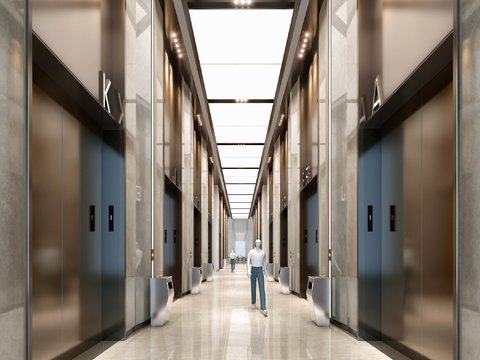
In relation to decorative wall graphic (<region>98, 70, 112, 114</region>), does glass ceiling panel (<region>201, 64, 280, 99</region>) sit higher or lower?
higher

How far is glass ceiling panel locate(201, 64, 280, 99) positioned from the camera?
17.7 m

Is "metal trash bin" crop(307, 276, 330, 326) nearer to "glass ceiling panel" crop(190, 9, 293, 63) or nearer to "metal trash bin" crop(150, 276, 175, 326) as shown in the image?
"metal trash bin" crop(150, 276, 175, 326)

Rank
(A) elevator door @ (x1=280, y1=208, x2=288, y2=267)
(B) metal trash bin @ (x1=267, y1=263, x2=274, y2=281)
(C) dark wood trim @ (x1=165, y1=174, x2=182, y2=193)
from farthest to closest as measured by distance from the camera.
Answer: (B) metal trash bin @ (x1=267, y1=263, x2=274, y2=281), (A) elevator door @ (x1=280, y1=208, x2=288, y2=267), (C) dark wood trim @ (x1=165, y1=174, x2=182, y2=193)

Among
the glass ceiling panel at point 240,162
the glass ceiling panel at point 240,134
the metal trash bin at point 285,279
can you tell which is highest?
the glass ceiling panel at point 240,134

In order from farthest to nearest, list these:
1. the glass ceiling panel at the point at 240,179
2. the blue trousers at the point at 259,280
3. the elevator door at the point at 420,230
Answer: the glass ceiling panel at the point at 240,179
the blue trousers at the point at 259,280
the elevator door at the point at 420,230

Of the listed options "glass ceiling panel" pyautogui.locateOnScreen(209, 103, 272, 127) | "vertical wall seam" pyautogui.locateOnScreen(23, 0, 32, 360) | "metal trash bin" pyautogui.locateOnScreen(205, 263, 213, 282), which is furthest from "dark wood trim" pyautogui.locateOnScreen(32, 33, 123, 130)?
"metal trash bin" pyautogui.locateOnScreen(205, 263, 213, 282)

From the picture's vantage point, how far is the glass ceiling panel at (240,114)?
73.1 feet

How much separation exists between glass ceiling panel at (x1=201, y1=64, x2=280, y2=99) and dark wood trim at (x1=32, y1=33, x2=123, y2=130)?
845 cm

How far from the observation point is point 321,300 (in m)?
12.1

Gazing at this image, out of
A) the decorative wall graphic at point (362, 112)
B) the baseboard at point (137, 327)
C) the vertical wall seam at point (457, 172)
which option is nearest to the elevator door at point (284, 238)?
the baseboard at point (137, 327)

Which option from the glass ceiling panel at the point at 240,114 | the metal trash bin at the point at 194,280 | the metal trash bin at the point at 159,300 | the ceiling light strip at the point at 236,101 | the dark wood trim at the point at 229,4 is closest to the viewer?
the metal trash bin at the point at 159,300

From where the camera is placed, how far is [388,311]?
30.6 feet

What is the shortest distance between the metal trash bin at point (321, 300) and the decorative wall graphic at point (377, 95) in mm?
4294

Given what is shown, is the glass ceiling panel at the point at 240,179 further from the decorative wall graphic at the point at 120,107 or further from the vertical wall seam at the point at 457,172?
the vertical wall seam at the point at 457,172
